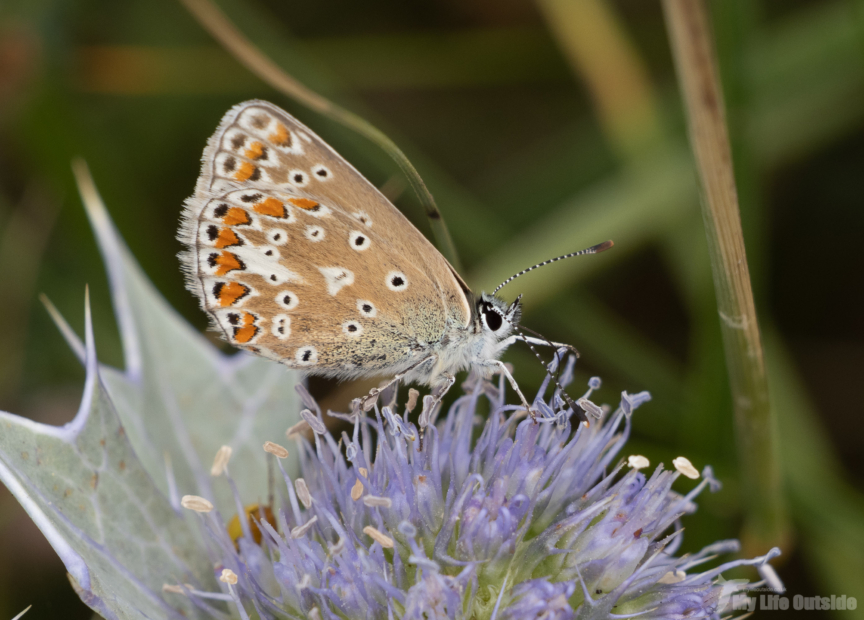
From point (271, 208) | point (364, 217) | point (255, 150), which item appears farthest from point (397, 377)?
point (255, 150)

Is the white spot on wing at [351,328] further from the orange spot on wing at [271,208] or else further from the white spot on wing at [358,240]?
the orange spot on wing at [271,208]

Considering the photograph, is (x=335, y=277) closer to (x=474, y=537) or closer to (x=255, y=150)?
(x=255, y=150)

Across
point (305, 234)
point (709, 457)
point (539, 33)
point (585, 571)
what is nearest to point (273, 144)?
point (305, 234)

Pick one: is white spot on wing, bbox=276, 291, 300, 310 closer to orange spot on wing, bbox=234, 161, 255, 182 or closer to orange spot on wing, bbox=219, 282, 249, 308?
orange spot on wing, bbox=219, 282, 249, 308

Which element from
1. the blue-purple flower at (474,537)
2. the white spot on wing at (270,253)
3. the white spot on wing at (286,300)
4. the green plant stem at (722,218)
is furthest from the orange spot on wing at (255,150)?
the green plant stem at (722,218)

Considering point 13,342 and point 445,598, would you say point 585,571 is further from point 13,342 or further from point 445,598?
point 13,342

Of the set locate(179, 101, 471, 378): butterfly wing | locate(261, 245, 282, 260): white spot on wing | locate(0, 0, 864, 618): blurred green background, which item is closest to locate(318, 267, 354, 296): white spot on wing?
locate(179, 101, 471, 378): butterfly wing

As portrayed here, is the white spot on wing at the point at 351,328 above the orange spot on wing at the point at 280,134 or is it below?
below
